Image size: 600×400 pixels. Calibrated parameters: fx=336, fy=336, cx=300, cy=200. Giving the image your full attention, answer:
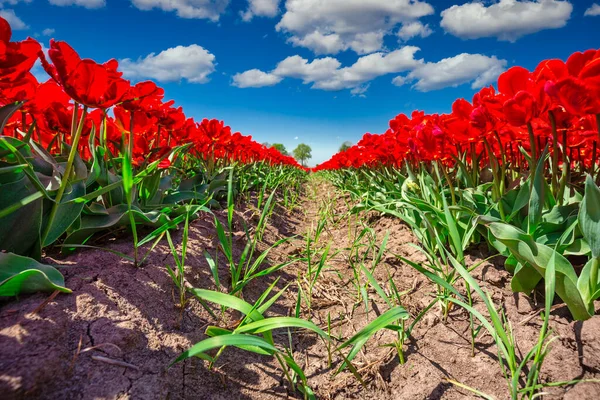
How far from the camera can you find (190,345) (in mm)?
1246

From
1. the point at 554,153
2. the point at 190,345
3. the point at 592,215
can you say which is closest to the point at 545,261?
the point at 592,215

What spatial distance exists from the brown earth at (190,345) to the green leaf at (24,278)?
0.04 m

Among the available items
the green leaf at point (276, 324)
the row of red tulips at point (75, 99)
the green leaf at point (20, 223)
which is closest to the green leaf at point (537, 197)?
the green leaf at point (276, 324)

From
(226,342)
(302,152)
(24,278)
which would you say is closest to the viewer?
(226,342)

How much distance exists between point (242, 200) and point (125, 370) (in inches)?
118

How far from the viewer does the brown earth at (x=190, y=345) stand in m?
0.95

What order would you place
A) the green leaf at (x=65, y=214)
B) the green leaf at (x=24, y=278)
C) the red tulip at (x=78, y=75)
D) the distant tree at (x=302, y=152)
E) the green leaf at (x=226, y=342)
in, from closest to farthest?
the green leaf at (x=226, y=342), the green leaf at (x=24, y=278), the red tulip at (x=78, y=75), the green leaf at (x=65, y=214), the distant tree at (x=302, y=152)

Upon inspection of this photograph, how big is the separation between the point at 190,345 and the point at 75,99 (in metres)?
0.99

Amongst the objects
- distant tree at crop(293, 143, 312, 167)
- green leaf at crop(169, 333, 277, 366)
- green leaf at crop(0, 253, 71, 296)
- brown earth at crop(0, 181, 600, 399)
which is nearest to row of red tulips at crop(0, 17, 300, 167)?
green leaf at crop(0, 253, 71, 296)

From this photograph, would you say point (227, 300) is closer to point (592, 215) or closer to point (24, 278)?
point (24, 278)

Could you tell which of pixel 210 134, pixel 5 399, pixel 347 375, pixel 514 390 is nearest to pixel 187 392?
pixel 5 399

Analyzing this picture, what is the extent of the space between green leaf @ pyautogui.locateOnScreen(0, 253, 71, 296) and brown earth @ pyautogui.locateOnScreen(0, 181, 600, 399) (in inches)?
1.5

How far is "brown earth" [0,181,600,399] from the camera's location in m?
0.95

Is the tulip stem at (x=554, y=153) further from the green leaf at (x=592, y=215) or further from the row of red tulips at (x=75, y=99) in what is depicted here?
the row of red tulips at (x=75, y=99)
